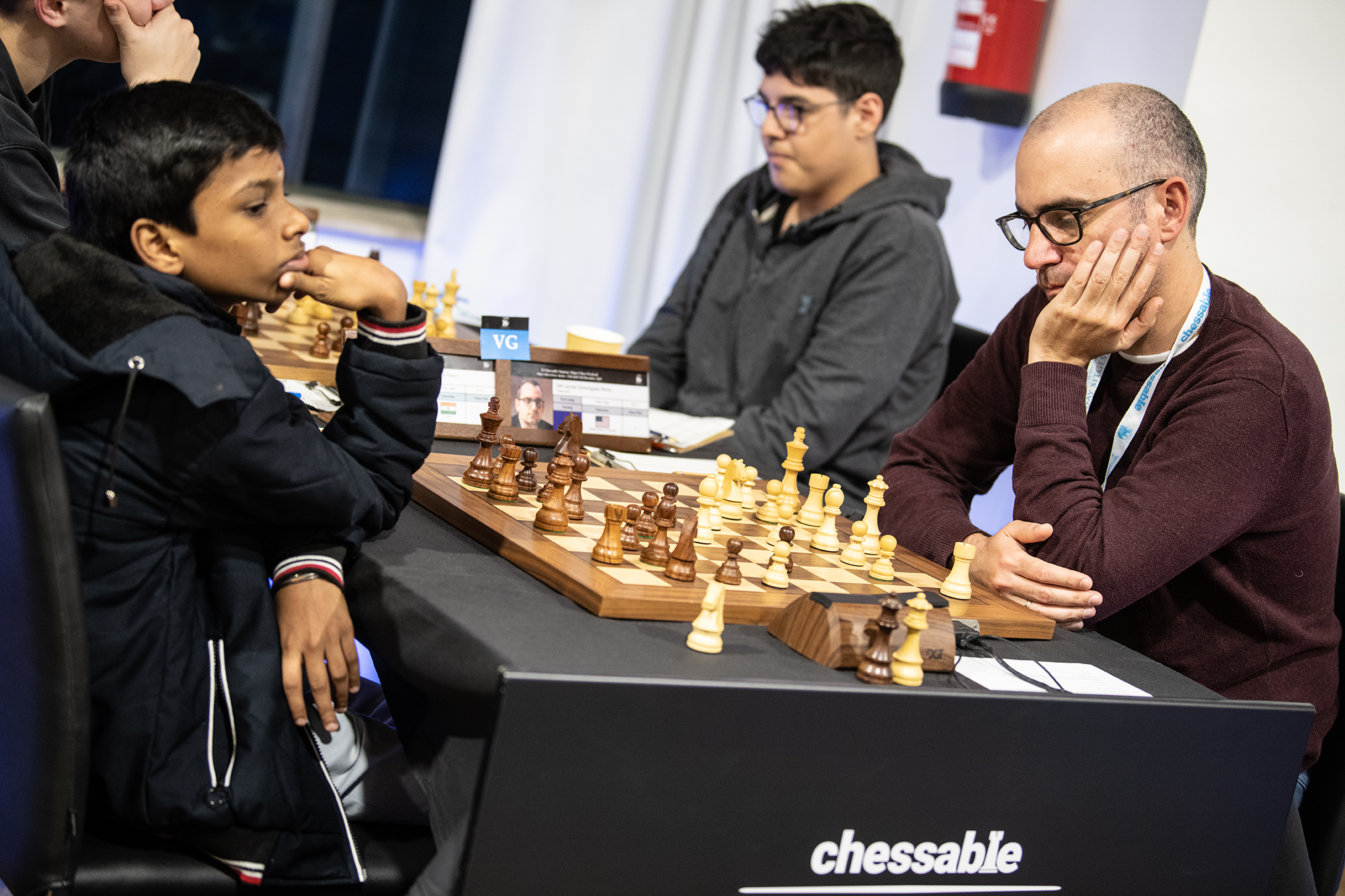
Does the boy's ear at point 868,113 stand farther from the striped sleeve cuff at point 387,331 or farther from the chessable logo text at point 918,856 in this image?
the chessable logo text at point 918,856

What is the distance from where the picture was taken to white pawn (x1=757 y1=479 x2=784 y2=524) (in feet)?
6.25

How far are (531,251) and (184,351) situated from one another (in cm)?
352

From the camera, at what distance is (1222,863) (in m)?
1.49

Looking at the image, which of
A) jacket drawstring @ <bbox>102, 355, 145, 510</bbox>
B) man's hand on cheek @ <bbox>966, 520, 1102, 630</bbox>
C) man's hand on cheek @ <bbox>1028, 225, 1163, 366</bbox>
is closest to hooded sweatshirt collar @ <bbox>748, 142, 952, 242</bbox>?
man's hand on cheek @ <bbox>1028, 225, 1163, 366</bbox>

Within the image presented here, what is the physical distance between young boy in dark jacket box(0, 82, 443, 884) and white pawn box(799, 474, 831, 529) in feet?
2.31

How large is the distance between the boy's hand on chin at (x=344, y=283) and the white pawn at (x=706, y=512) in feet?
1.64

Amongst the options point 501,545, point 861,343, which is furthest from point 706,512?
point 861,343

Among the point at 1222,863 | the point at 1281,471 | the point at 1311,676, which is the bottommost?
the point at 1222,863

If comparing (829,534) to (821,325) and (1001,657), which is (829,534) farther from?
(821,325)

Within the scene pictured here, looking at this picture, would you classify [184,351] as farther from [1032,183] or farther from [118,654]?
[1032,183]

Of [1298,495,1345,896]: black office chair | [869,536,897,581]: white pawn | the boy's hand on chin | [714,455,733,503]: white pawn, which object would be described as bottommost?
[1298,495,1345,896]: black office chair

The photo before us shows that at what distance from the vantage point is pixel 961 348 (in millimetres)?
3400

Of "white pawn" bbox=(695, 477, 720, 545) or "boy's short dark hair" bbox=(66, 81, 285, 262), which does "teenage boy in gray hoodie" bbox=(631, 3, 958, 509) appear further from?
"boy's short dark hair" bbox=(66, 81, 285, 262)

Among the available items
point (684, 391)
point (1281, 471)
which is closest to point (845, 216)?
point (684, 391)
